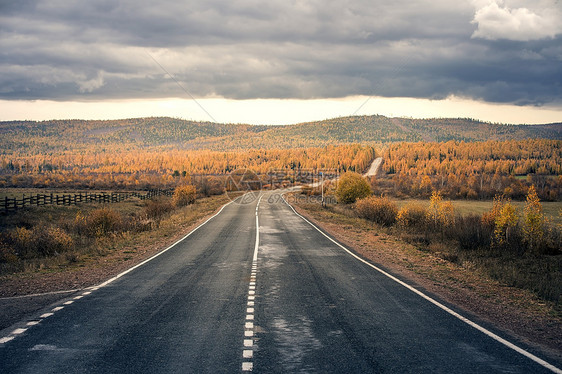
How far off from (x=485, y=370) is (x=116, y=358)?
18.5ft

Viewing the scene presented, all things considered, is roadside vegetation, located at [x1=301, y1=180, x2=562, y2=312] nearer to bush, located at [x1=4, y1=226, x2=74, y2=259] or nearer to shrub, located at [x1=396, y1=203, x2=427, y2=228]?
shrub, located at [x1=396, y1=203, x2=427, y2=228]

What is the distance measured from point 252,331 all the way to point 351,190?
205 ft

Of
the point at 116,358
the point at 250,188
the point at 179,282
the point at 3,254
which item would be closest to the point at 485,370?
the point at 116,358

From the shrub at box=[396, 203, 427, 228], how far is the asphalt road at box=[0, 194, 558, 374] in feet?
88.4

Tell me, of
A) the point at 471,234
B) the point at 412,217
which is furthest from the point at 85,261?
the point at 412,217

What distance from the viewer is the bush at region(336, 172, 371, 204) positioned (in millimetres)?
69250

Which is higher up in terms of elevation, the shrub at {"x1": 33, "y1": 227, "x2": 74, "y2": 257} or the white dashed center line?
the white dashed center line

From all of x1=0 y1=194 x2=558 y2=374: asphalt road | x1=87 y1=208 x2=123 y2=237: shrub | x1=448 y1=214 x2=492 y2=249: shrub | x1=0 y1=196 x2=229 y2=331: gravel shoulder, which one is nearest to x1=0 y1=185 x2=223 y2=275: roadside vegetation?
x1=87 y1=208 x2=123 y2=237: shrub

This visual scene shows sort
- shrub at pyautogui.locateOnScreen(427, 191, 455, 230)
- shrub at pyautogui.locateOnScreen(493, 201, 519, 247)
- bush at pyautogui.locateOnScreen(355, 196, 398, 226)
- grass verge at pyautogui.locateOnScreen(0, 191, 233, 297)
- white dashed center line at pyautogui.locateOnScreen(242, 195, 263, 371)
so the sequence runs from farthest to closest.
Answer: bush at pyautogui.locateOnScreen(355, 196, 398, 226) < shrub at pyautogui.locateOnScreen(427, 191, 455, 230) < shrub at pyautogui.locateOnScreen(493, 201, 519, 247) < grass verge at pyautogui.locateOnScreen(0, 191, 233, 297) < white dashed center line at pyautogui.locateOnScreen(242, 195, 263, 371)

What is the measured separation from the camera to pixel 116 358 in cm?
657

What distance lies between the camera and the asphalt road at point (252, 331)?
6383mm

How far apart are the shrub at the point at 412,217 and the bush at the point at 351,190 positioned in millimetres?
19005

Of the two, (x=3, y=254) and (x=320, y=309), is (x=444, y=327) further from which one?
(x=3, y=254)

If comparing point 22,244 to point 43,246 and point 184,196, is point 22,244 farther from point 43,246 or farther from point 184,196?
point 184,196
